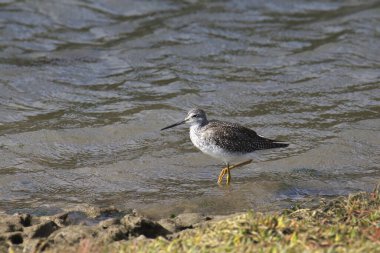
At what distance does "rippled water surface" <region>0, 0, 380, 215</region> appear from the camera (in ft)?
26.9

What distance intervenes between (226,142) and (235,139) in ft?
0.43

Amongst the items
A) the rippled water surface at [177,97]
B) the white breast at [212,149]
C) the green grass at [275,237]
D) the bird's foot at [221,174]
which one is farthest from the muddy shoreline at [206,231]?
the bird's foot at [221,174]

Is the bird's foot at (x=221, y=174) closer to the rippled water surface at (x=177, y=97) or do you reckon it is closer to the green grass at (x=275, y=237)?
the rippled water surface at (x=177, y=97)

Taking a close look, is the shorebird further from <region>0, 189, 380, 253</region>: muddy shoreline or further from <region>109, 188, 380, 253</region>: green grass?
<region>109, 188, 380, 253</region>: green grass

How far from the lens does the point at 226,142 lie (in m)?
8.24

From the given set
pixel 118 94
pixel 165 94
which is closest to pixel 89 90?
pixel 118 94

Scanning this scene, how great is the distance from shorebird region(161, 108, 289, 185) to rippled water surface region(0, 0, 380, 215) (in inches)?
14.4

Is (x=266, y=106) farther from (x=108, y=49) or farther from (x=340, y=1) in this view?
(x=340, y=1)

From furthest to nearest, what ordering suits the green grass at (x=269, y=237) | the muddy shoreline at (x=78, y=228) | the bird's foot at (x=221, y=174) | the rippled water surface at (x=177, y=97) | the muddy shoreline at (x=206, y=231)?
the bird's foot at (x=221, y=174)
the rippled water surface at (x=177, y=97)
the muddy shoreline at (x=78, y=228)
the muddy shoreline at (x=206, y=231)
the green grass at (x=269, y=237)

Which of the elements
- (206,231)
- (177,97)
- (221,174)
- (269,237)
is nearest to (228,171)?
(221,174)

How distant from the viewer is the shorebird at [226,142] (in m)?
8.24

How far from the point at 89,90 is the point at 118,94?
19.9 inches

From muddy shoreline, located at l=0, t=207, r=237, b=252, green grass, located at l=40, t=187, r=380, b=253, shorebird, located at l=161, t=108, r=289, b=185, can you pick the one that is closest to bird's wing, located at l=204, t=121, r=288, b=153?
shorebird, located at l=161, t=108, r=289, b=185

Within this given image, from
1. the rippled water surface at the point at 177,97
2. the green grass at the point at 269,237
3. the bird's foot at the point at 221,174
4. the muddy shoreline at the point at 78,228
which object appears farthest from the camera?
the bird's foot at the point at 221,174
